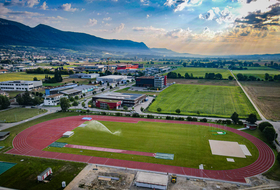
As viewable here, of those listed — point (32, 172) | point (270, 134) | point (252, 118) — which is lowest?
point (32, 172)

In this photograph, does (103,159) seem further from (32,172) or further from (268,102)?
(268,102)

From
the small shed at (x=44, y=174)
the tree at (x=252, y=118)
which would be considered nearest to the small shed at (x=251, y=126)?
the tree at (x=252, y=118)

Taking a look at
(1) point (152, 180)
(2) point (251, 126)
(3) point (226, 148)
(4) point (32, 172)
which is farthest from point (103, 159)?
(2) point (251, 126)

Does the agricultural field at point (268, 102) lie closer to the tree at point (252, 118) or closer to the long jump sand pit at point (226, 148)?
the tree at point (252, 118)

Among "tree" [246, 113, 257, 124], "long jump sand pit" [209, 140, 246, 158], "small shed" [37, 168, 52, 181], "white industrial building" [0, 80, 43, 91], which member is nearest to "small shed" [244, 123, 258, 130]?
"tree" [246, 113, 257, 124]

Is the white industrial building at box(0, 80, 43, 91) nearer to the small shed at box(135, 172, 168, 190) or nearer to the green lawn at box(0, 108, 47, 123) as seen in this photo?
the green lawn at box(0, 108, 47, 123)

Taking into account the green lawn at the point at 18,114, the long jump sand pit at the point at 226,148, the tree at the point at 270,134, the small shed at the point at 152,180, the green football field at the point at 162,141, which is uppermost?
the tree at the point at 270,134
